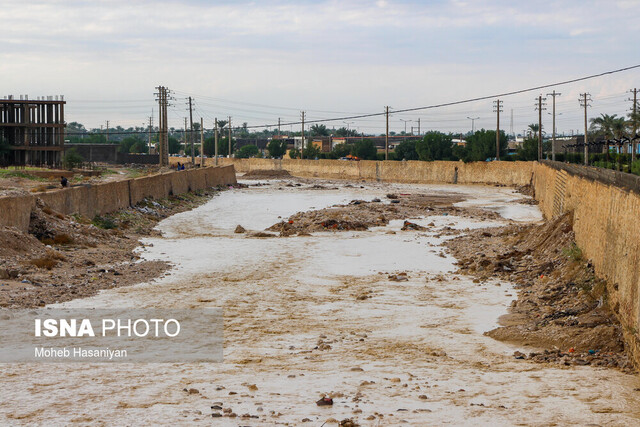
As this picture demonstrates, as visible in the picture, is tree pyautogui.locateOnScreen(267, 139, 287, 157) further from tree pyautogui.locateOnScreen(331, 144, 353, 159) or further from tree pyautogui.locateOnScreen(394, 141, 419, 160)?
tree pyautogui.locateOnScreen(394, 141, 419, 160)

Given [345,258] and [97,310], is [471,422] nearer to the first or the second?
[97,310]

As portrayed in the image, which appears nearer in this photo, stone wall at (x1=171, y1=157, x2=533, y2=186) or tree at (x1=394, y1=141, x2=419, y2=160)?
stone wall at (x1=171, y1=157, x2=533, y2=186)

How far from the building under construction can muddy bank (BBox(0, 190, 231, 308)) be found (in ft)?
193

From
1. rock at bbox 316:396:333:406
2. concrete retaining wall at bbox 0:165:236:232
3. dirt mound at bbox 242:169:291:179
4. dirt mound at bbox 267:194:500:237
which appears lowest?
rock at bbox 316:396:333:406

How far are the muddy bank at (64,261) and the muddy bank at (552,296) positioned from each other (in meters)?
8.45

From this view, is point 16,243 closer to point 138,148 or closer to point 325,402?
point 325,402

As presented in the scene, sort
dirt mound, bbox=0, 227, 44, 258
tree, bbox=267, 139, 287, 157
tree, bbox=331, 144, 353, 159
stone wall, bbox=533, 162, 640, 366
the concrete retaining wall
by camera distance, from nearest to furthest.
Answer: stone wall, bbox=533, 162, 640, 366 → dirt mound, bbox=0, 227, 44, 258 → the concrete retaining wall → tree, bbox=331, 144, 353, 159 → tree, bbox=267, 139, 287, 157

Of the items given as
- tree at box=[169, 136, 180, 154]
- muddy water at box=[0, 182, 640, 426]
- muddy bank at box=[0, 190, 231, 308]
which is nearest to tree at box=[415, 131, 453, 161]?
muddy bank at box=[0, 190, 231, 308]

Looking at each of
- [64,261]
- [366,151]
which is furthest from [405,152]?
[64,261]

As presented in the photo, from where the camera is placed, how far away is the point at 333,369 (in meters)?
11.0

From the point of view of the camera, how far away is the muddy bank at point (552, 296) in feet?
38.5

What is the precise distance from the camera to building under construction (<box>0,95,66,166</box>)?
80875 millimetres

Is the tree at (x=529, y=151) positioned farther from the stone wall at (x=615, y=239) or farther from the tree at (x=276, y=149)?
the tree at (x=276, y=149)

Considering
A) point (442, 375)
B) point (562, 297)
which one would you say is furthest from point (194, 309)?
point (562, 297)
